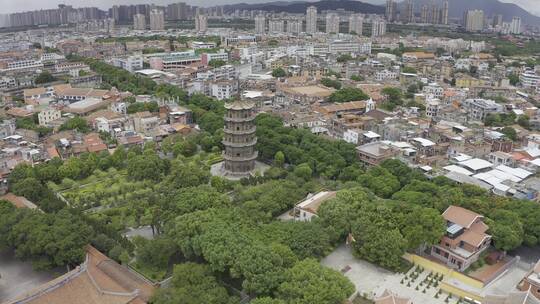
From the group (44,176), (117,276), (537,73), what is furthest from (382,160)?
(537,73)

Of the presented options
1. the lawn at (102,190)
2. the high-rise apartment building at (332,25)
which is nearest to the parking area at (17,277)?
the lawn at (102,190)

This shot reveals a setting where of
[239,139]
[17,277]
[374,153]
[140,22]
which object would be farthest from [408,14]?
[17,277]

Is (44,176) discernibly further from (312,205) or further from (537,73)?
(537,73)

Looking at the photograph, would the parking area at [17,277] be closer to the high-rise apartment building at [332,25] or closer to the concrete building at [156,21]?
the high-rise apartment building at [332,25]

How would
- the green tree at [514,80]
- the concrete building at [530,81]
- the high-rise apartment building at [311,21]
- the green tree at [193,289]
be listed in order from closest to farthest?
the green tree at [193,289] → the concrete building at [530,81] → the green tree at [514,80] → the high-rise apartment building at [311,21]

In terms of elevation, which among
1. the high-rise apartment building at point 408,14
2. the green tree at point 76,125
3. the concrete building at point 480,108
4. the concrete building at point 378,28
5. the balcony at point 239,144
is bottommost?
the green tree at point 76,125

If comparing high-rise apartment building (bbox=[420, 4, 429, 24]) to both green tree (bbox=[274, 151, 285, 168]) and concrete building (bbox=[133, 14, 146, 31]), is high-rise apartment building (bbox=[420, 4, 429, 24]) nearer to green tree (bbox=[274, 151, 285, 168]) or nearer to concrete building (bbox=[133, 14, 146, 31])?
concrete building (bbox=[133, 14, 146, 31])

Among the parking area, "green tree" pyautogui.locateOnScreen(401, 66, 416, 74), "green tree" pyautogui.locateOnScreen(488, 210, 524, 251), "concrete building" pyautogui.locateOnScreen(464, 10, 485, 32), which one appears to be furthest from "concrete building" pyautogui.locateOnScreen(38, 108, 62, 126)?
"concrete building" pyautogui.locateOnScreen(464, 10, 485, 32)
